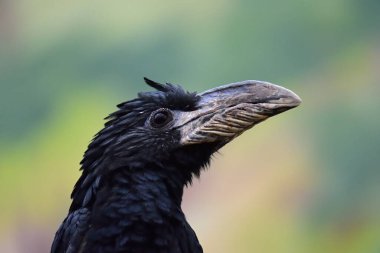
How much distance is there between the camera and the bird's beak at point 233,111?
5.50ft

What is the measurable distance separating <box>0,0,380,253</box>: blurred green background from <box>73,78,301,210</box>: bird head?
32.5 inches

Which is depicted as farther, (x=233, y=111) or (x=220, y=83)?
(x=220, y=83)

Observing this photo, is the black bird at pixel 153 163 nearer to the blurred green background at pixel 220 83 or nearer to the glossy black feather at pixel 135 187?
the glossy black feather at pixel 135 187

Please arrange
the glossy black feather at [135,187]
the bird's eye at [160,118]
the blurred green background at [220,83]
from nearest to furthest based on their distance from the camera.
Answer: the glossy black feather at [135,187] → the bird's eye at [160,118] → the blurred green background at [220,83]

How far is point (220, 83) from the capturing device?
2.72m

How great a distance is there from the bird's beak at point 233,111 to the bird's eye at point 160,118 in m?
0.03

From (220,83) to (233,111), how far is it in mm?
1030

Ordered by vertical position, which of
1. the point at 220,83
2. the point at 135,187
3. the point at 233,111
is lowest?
the point at 135,187

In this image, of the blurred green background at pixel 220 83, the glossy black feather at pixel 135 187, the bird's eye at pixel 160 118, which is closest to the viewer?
the glossy black feather at pixel 135 187

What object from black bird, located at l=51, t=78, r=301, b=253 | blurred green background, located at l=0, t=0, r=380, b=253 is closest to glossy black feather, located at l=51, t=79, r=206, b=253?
black bird, located at l=51, t=78, r=301, b=253

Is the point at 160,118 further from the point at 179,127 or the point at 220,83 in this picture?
the point at 220,83

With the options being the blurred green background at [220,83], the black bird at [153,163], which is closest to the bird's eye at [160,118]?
the black bird at [153,163]

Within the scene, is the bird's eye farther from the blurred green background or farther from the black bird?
the blurred green background

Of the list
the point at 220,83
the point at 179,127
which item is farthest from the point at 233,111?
the point at 220,83
